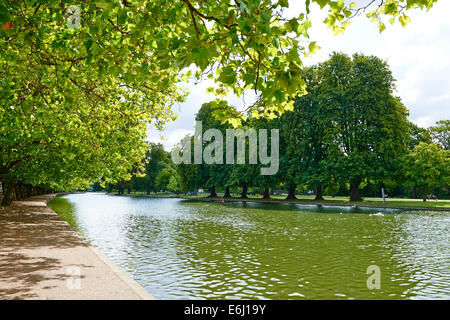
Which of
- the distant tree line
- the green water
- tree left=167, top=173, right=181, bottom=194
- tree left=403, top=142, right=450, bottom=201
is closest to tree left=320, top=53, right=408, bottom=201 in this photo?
the distant tree line

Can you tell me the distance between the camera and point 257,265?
1152 cm

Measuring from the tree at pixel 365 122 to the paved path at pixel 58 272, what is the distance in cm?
3775

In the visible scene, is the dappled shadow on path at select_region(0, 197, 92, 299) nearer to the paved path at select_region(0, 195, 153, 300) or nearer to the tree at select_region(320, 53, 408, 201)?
the paved path at select_region(0, 195, 153, 300)

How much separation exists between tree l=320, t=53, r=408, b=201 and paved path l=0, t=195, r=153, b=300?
37745 mm

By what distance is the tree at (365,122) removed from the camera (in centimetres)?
4494

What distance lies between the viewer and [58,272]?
8.83 meters

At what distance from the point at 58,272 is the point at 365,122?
45.4 meters

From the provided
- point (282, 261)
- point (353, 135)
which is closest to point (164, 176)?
point (353, 135)

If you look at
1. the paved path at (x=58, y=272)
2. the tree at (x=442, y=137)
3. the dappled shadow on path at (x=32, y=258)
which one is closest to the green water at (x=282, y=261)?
the paved path at (x=58, y=272)

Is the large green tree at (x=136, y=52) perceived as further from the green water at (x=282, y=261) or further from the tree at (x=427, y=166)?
the tree at (x=427, y=166)

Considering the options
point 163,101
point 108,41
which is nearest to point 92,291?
point 108,41

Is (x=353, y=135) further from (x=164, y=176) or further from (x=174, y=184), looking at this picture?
(x=164, y=176)

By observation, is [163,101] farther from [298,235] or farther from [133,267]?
[298,235]

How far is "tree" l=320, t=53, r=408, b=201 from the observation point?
4494 centimetres
